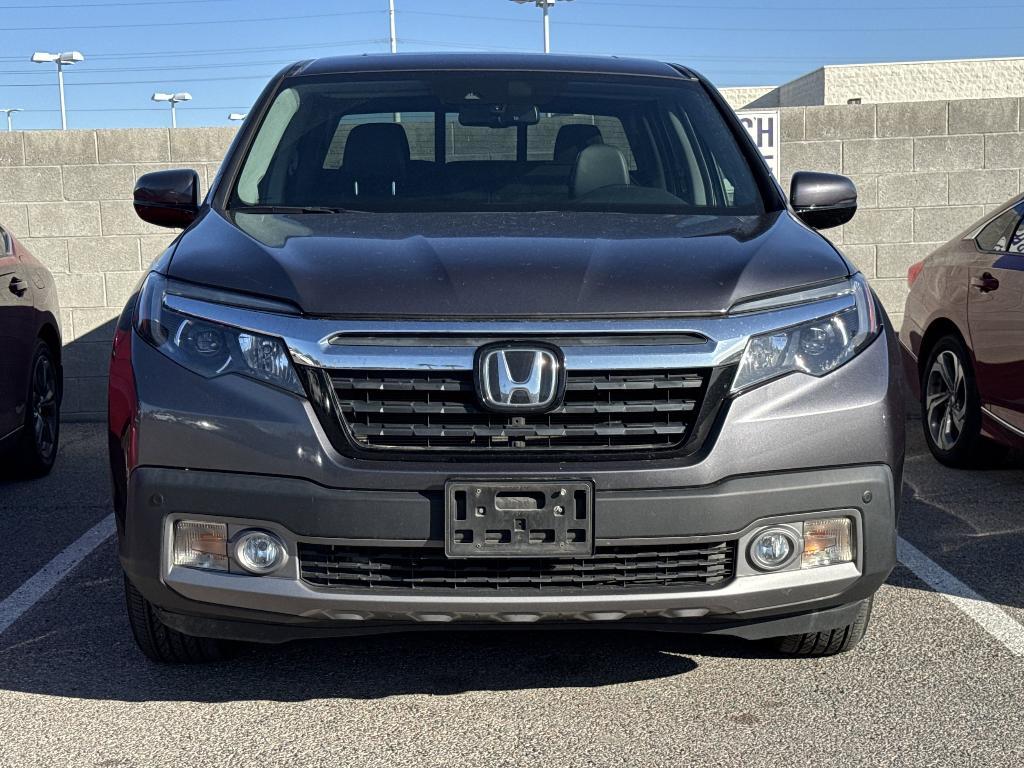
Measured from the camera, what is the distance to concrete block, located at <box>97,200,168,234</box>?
890cm

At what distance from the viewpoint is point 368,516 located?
2863 millimetres

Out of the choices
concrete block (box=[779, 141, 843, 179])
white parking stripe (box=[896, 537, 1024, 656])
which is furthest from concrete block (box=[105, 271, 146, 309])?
white parking stripe (box=[896, 537, 1024, 656])

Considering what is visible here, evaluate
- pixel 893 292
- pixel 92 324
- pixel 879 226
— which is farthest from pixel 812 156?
pixel 92 324

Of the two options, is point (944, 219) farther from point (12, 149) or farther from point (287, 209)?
point (12, 149)

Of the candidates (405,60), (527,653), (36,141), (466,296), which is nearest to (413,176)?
(405,60)

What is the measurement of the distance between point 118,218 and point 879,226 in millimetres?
5251

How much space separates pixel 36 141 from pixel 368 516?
690 centimetres

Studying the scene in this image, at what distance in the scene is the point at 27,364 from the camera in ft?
20.1

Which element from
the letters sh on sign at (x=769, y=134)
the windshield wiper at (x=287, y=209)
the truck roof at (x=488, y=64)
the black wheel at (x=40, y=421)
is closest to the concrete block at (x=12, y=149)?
the black wheel at (x=40, y=421)

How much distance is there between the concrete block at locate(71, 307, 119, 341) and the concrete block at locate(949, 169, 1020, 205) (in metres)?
5.89

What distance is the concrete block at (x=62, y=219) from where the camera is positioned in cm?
890

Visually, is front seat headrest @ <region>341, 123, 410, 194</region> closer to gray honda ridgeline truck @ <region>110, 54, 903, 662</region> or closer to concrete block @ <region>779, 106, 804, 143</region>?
gray honda ridgeline truck @ <region>110, 54, 903, 662</region>

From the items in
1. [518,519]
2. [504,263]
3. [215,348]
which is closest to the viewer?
[518,519]

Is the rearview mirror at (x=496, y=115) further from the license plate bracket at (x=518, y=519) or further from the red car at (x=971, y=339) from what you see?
the red car at (x=971, y=339)
